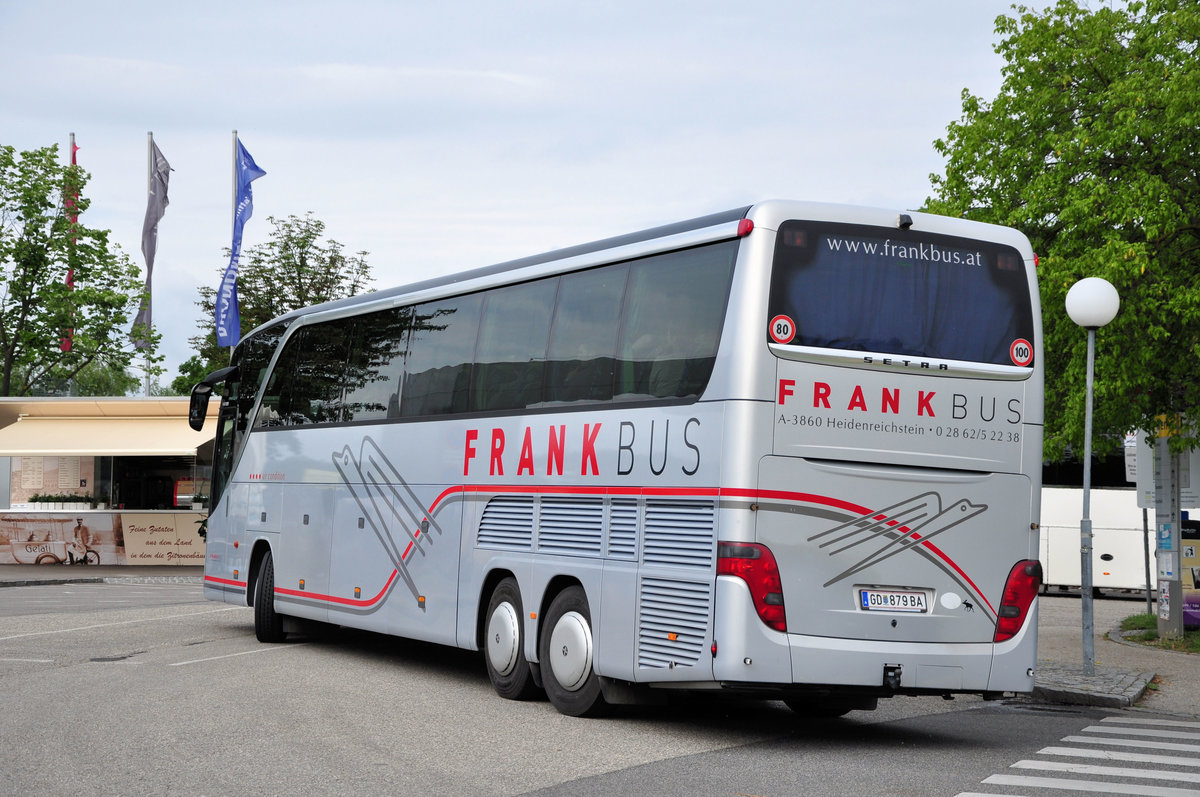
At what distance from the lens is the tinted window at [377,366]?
14.8m

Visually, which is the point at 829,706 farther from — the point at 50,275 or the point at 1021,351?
the point at 50,275

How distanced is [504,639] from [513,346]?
2.51 metres

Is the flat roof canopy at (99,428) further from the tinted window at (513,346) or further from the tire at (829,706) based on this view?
the tire at (829,706)

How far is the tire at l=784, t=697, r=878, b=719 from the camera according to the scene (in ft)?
37.5

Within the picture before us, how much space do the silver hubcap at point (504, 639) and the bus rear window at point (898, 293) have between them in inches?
155

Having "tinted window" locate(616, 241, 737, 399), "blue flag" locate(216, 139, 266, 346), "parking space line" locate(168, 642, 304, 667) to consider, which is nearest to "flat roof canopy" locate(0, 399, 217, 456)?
"blue flag" locate(216, 139, 266, 346)

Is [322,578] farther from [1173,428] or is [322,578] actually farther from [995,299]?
[1173,428]

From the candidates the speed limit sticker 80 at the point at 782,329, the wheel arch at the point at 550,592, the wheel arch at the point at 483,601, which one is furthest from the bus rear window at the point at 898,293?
the wheel arch at the point at 483,601

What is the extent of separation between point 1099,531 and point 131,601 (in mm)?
22901

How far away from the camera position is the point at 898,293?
10.2 metres

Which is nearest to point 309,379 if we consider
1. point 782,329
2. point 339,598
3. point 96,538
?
point 339,598

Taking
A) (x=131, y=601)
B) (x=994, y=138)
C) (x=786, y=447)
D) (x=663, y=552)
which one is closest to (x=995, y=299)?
(x=786, y=447)

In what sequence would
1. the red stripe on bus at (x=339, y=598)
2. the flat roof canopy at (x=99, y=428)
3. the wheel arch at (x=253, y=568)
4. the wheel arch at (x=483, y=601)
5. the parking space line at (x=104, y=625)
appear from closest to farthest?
1. the wheel arch at (x=483, y=601)
2. the red stripe on bus at (x=339, y=598)
3. the wheel arch at (x=253, y=568)
4. the parking space line at (x=104, y=625)
5. the flat roof canopy at (x=99, y=428)

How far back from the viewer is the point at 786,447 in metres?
9.86
